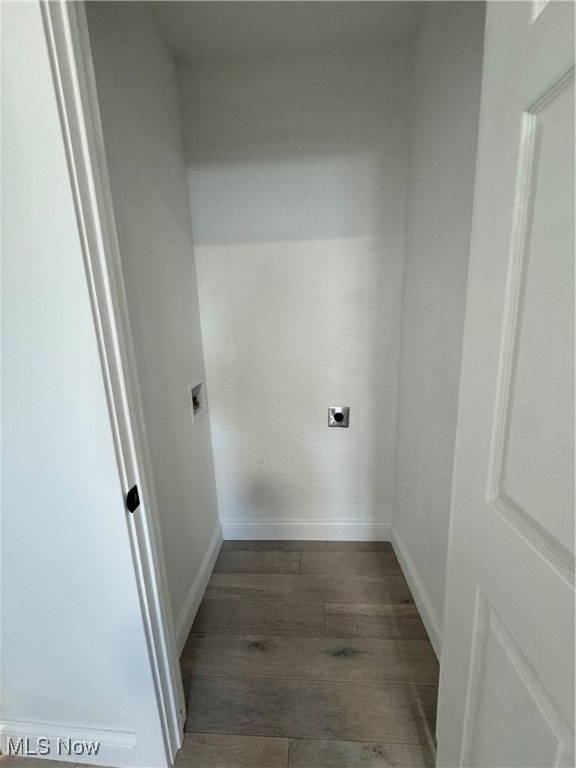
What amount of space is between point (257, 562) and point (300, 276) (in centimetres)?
158

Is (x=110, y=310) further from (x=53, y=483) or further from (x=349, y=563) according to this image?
(x=349, y=563)

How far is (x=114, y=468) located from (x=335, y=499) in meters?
1.45

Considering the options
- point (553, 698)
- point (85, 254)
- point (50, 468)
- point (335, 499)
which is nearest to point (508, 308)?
point (553, 698)

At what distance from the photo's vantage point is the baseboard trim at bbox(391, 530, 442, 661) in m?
1.33

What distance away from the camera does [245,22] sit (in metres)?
1.30

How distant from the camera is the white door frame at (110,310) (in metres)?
0.64

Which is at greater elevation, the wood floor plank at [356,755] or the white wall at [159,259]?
the white wall at [159,259]

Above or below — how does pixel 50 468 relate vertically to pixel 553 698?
above

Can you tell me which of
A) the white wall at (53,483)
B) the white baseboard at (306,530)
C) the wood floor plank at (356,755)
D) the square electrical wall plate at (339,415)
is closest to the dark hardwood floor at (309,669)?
the wood floor plank at (356,755)

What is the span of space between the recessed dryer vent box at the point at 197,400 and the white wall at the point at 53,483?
0.82 metres

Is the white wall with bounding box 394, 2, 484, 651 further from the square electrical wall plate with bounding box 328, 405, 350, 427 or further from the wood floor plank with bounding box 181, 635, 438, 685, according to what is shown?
the square electrical wall plate with bounding box 328, 405, 350, 427

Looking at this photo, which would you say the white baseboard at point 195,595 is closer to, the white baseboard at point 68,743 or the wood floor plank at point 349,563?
the white baseboard at point 68,743

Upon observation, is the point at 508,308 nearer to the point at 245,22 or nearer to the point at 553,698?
the point at 553,698

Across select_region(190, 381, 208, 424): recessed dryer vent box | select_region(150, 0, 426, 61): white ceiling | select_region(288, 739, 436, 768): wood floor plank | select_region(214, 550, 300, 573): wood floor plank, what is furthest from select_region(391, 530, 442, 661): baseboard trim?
select_region(150, 0, 426, 61): white ceiling
